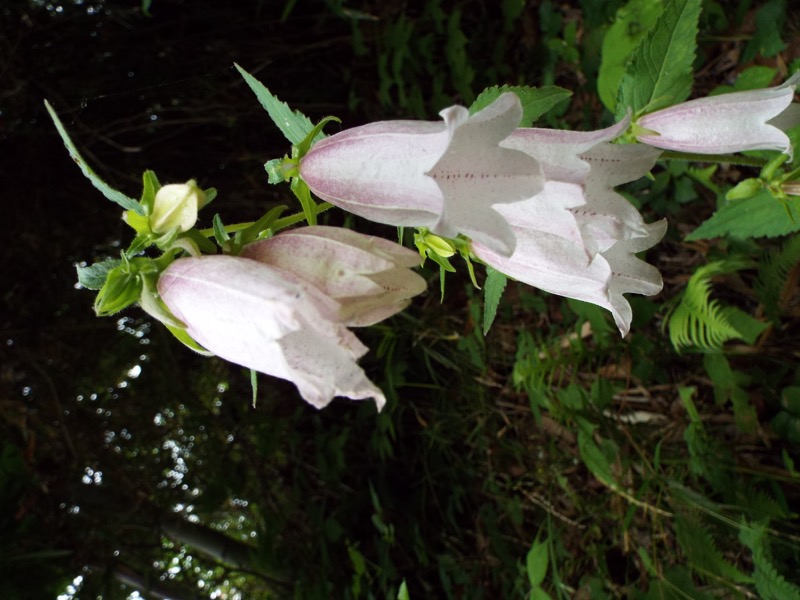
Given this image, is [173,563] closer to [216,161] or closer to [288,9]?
[216,161]

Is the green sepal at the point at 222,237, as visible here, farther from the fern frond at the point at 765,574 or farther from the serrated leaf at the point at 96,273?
the fern frond at the point at 765,574

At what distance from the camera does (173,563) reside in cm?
339

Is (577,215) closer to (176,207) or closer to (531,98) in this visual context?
(531,98)

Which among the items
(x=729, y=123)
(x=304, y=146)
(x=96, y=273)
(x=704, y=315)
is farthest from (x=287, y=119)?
(x=704, y=315)

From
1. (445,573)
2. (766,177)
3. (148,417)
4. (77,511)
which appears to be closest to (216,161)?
(148,417)

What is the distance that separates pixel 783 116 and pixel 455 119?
59 centimetres

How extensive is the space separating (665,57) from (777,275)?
78 centimetres

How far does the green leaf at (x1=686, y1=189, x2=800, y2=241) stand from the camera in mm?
1235

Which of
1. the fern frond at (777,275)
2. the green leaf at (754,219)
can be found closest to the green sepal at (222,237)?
the green leaf at (754,219)

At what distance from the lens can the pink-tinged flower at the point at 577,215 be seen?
0.77 m

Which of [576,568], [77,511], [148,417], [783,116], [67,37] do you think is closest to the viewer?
[783,116]

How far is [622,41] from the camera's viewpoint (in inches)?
68.8

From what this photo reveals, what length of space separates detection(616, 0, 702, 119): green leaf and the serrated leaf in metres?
0.84

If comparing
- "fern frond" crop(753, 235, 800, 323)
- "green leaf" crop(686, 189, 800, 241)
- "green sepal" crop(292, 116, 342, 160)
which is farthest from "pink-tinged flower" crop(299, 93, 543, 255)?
"fern frond" crop(753, 235, 800, 323)
